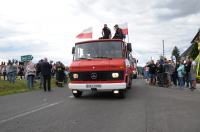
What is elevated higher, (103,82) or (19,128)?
(103,82)

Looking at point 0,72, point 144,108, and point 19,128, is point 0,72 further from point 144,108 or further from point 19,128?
point 19,128

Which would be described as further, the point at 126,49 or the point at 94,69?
the point at 126,49

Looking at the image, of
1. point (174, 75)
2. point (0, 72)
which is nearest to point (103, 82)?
point (174, 75)

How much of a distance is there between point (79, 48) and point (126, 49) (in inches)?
79.6

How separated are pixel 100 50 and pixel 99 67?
112 centimetres

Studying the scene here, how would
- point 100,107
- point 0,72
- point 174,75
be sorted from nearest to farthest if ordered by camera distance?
1. point 100,107
2. point 174,75
3. point 0,72

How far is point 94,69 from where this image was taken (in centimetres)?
1295

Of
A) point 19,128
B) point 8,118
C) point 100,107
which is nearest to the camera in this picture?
point 19,128

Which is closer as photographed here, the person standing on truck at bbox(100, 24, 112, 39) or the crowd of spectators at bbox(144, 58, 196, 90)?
the person standing on truck at bbox(100, 24, 112, 39)

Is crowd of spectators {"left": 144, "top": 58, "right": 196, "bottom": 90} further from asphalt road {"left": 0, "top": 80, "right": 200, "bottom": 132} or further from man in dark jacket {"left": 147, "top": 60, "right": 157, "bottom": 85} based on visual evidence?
asphalt road {"left": 0, "top": 80, "right": 200, "bottom": 132}

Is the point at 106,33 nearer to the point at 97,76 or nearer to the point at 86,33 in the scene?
the point at 86,33

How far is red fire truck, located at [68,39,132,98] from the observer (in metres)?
12.9

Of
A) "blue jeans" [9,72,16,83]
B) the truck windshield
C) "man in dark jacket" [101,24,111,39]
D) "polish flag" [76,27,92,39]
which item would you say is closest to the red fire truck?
the truck windshield

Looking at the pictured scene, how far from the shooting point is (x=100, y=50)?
13.8 m
